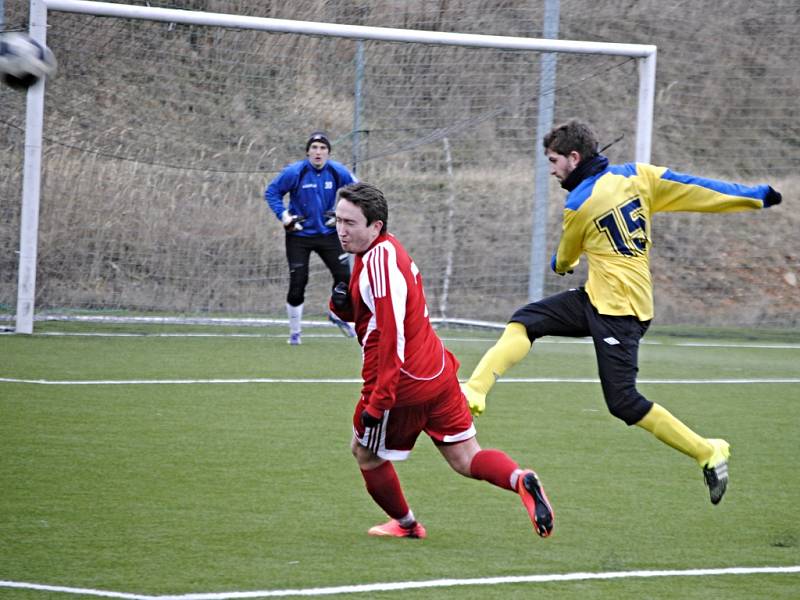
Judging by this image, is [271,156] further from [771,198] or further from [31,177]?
[771,198]

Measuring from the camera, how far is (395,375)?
16.0 ft

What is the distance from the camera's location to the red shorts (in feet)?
16.9

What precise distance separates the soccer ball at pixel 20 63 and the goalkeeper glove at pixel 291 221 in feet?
19.2

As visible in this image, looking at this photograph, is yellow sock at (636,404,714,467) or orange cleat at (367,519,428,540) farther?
yellow sock at (636,404,714,467)

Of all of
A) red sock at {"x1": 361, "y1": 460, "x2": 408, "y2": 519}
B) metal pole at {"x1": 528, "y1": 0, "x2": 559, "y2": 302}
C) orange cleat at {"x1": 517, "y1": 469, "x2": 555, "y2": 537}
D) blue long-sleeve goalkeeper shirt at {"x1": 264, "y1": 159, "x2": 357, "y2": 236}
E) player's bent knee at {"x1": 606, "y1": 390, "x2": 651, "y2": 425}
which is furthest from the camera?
metal pole at {"x1": 528, "y1": 0, "x2": 559, "y2": 302}

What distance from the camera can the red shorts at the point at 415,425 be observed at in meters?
5.14

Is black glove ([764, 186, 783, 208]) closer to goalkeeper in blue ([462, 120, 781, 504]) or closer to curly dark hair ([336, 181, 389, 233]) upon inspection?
goalkeeper in blue ([462, 120, 781, 504])

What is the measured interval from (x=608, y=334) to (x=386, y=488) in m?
1.49

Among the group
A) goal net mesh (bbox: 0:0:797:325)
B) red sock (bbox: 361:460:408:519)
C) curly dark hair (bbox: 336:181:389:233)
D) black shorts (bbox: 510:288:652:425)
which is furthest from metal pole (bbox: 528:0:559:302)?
curly dark hair (bbox: 336:181:389:233)

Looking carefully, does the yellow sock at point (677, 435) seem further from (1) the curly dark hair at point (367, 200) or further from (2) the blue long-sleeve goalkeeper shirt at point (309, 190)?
(2) the blue long-sleeve goalkeeper shirt at point (309, 190)

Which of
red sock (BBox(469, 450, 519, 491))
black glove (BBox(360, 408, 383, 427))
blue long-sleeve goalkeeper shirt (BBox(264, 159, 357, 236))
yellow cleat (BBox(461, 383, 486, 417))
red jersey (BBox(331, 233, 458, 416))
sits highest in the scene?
blue long-sleeve goalkeeper shirt (BBox(264, 159, 357, 236))

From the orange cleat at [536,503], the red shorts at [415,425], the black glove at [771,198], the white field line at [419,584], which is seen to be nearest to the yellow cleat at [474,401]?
the red shorts at [415,425]

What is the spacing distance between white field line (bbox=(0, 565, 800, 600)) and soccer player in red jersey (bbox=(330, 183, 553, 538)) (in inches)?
9.0

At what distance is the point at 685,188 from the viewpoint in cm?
619
